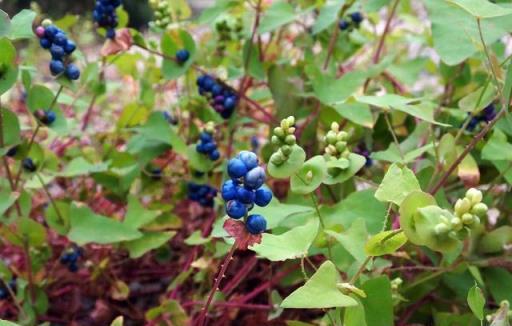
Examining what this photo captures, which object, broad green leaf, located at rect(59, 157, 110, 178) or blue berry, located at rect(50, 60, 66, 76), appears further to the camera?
broad green leaf, located at rect(59, 157, 110, 178)

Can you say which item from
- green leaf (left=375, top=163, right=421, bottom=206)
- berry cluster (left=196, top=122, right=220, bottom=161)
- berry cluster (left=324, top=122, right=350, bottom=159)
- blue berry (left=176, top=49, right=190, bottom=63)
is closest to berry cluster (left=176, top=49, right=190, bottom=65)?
blue berry (left=176, top=49, right=190, bottom=63)

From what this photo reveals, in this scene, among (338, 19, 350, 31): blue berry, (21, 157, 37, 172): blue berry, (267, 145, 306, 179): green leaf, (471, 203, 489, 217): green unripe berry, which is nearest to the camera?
(471, 203, 489, 217): green unripe berry

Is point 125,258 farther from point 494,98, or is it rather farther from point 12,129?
point 494,98

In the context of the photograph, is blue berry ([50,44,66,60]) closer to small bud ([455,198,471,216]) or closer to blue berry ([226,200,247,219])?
blue berry ([226,200,247,219])

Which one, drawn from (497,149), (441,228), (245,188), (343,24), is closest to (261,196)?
(245,188)

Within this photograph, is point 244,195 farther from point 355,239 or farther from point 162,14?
point 162,14

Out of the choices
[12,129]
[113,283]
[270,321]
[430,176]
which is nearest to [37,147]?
[12,129]
